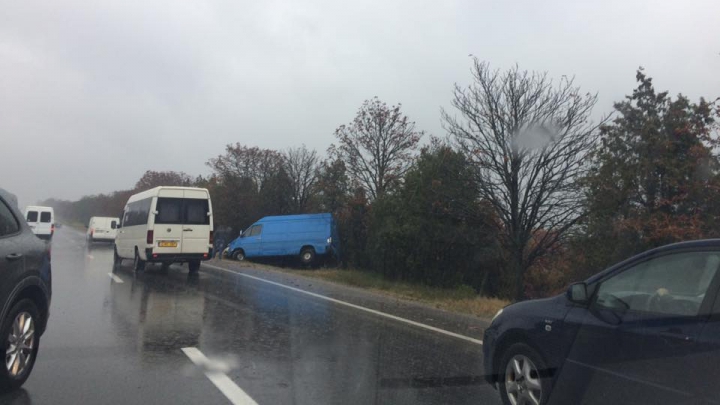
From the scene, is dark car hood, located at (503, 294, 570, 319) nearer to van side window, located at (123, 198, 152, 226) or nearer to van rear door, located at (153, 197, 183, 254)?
van rear door, located at (153, 197, 183, 254)

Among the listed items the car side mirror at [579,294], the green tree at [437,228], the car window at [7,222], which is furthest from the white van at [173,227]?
the car side mirror at [579,294]

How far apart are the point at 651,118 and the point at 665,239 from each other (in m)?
4.10

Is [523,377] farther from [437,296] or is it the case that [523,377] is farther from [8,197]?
[437,296]

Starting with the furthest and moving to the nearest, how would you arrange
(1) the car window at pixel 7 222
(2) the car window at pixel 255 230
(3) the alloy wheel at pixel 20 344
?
(2) the car window at pixel 255 230 → (1) the car window at pixel 7 222 → (3) the alloy wheel at pixel 20 344

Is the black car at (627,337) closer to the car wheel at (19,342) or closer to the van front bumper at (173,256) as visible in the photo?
the car wheel at (19,342)

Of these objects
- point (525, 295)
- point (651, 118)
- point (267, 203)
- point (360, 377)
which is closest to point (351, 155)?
point (267, 203)

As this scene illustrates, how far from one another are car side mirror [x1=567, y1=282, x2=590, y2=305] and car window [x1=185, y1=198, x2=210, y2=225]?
14130mm

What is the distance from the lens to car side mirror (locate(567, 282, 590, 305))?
15.9ft

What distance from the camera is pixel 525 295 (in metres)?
20.2

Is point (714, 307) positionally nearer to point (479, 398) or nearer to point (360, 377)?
point (479, 398)

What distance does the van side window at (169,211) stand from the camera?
17.0m

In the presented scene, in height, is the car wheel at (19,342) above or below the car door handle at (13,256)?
below

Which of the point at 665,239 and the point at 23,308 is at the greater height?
the point at 665,239

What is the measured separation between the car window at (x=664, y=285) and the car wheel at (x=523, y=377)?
2.60 feet
